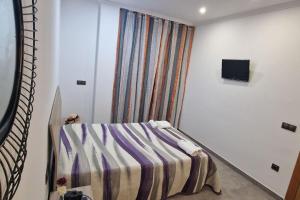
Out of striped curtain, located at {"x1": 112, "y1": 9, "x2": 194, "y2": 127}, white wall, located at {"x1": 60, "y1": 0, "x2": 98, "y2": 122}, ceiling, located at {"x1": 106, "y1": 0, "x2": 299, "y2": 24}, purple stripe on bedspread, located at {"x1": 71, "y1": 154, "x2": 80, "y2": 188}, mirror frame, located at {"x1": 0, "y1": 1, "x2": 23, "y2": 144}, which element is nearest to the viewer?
mirror frame, located at {"x1": 0, "y1": 1, "x2": 23, "y2": 144}

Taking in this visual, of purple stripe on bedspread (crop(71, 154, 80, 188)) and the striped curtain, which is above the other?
the striped curtain

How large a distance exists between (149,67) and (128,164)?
2.57 metres

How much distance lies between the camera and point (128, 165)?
206cm

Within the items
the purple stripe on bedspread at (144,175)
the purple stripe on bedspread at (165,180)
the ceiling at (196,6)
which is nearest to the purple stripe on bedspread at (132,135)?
the purple stripe on bedspread at (144,175)

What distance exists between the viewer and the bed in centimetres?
192

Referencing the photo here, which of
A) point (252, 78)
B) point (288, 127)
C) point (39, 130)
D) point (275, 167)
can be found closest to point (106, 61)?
point (252, 78)

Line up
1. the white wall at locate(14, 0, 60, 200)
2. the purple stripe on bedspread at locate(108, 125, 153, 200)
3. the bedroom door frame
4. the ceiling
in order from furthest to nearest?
the ceiling < the bedroom door frame < the purple stripe on bedspread at locate(108, 125, 153, 200) < the white wall at locate(14, 0, 60, 200)

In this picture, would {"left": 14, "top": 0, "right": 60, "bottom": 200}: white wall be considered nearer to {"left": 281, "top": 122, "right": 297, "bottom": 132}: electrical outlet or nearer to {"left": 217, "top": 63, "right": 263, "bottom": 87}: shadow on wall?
{"left": 281, "top": 122, "right": 297, "bottom": 132}: electrical outlet

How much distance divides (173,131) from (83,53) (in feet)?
7.59

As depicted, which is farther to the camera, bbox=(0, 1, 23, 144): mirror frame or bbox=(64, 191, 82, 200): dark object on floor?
bbox=(64, 191, 82, 200): dark object on floor

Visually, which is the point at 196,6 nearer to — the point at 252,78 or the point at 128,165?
the point at 252,78

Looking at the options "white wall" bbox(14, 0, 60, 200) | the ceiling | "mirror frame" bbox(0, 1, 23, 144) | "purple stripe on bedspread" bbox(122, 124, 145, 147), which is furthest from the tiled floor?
the ceiling

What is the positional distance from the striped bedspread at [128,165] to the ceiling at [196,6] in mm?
2249

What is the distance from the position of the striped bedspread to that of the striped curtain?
132cm
